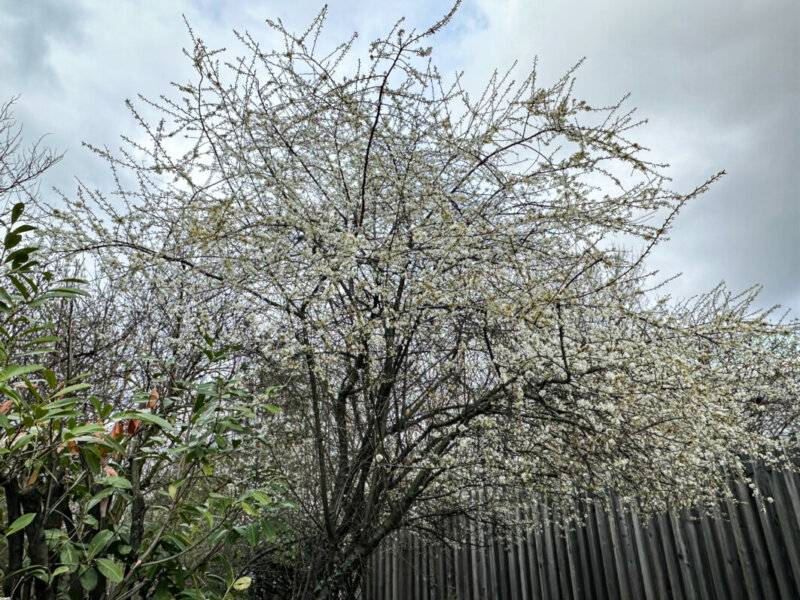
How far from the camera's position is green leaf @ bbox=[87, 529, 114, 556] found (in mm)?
1201

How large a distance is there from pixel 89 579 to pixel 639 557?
12.4ft

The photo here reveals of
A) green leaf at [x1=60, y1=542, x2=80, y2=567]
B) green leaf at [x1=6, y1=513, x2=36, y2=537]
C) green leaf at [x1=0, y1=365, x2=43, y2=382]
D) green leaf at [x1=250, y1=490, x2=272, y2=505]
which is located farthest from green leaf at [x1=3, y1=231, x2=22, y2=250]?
green leaf at [x1=250, y1=490, x2=272, y2=505]

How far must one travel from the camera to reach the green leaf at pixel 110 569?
1.14 m

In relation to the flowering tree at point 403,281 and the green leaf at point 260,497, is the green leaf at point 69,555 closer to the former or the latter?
the green leaf at point 260,497

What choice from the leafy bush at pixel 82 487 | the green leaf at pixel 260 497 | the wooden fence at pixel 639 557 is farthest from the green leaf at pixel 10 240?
the wooden fence at pixel 639 557

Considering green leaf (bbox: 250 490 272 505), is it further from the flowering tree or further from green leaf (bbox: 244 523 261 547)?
the flowering tree

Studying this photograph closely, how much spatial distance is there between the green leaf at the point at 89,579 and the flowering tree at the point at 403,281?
1.14 metres

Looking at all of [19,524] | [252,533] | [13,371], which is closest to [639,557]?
[252,533]

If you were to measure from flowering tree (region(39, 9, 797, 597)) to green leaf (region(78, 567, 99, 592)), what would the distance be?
1.14 meters

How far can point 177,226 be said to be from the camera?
2551 millimetres

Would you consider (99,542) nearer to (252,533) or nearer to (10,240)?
(252,533)

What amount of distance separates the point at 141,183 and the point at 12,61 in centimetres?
271

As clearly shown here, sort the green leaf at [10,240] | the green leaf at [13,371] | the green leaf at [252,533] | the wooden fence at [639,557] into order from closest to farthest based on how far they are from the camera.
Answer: the green leaf at [13,371] < the green leaf at [10,240] < the green leaf at [252,533] < the wooden fence at [639,557]

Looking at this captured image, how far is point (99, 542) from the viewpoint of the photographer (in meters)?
1.23
